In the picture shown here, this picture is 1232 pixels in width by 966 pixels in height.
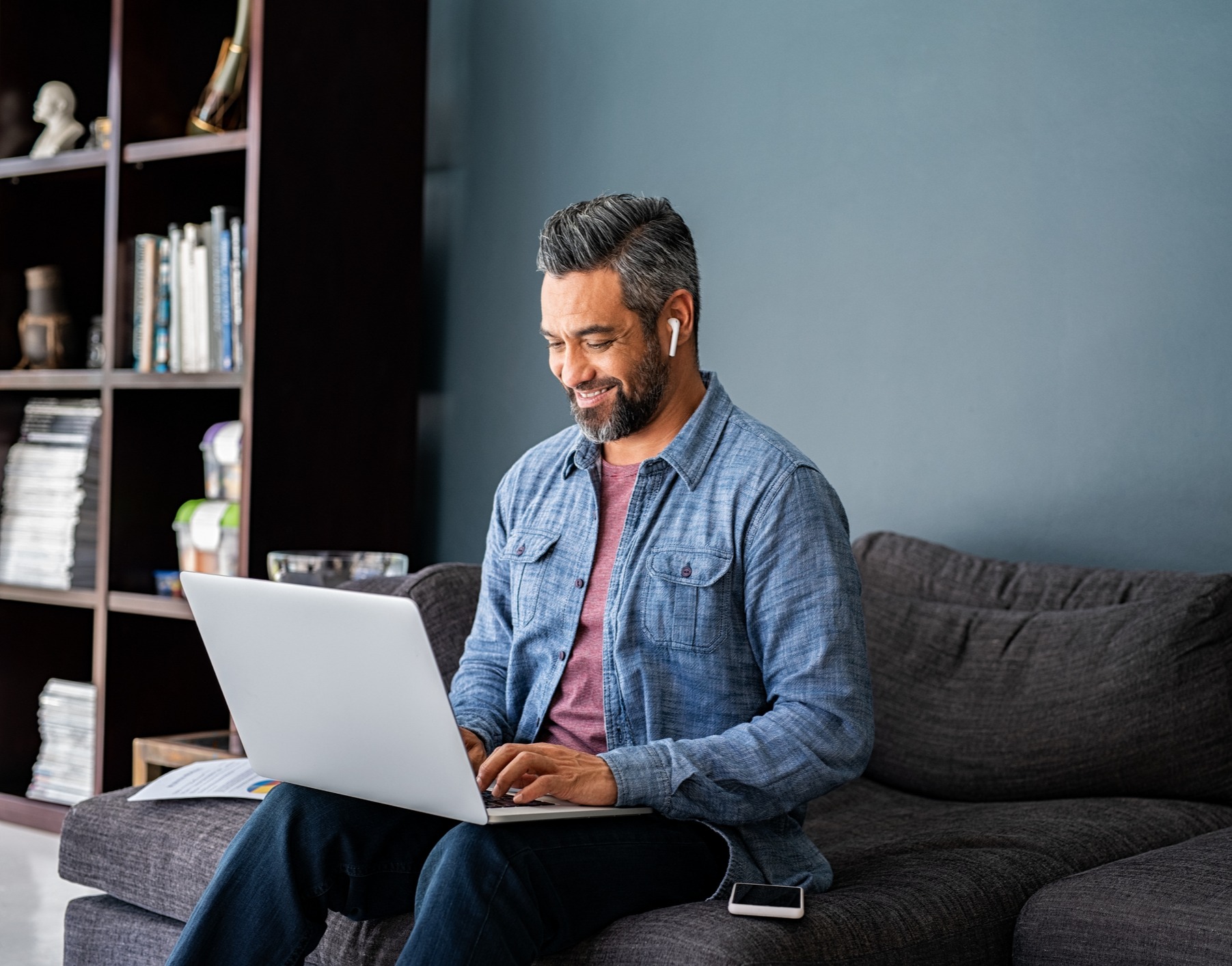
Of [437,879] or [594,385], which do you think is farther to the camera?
[594,385]

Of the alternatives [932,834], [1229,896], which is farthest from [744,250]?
[1229,896]

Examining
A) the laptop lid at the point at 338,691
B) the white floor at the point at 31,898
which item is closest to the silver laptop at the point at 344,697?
the laptop lid at the point at 338,691

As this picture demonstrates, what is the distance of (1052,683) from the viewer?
2105 millimetres

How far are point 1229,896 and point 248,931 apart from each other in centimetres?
105

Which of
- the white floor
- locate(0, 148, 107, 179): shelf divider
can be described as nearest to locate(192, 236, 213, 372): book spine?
locate(0, 148, 107, 179): shelf divider

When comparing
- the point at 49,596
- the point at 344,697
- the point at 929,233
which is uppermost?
the point at 929,233

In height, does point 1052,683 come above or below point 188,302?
below

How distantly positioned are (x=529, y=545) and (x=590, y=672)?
0.66 feet

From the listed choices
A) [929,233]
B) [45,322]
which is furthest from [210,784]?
[45,322]

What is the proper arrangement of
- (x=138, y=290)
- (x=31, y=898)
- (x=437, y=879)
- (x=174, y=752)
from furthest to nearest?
(x=138, y=290), (x=31, y=898), (x=174, y=752), (x=437, y=879)

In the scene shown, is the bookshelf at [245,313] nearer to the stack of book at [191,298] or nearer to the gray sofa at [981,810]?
the stack of book at [191,298]

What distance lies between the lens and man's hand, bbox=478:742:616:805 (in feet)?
4.55

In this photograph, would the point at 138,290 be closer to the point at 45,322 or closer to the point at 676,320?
the point at 45,322

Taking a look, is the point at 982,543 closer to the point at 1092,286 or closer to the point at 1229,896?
the point at 1092,286
